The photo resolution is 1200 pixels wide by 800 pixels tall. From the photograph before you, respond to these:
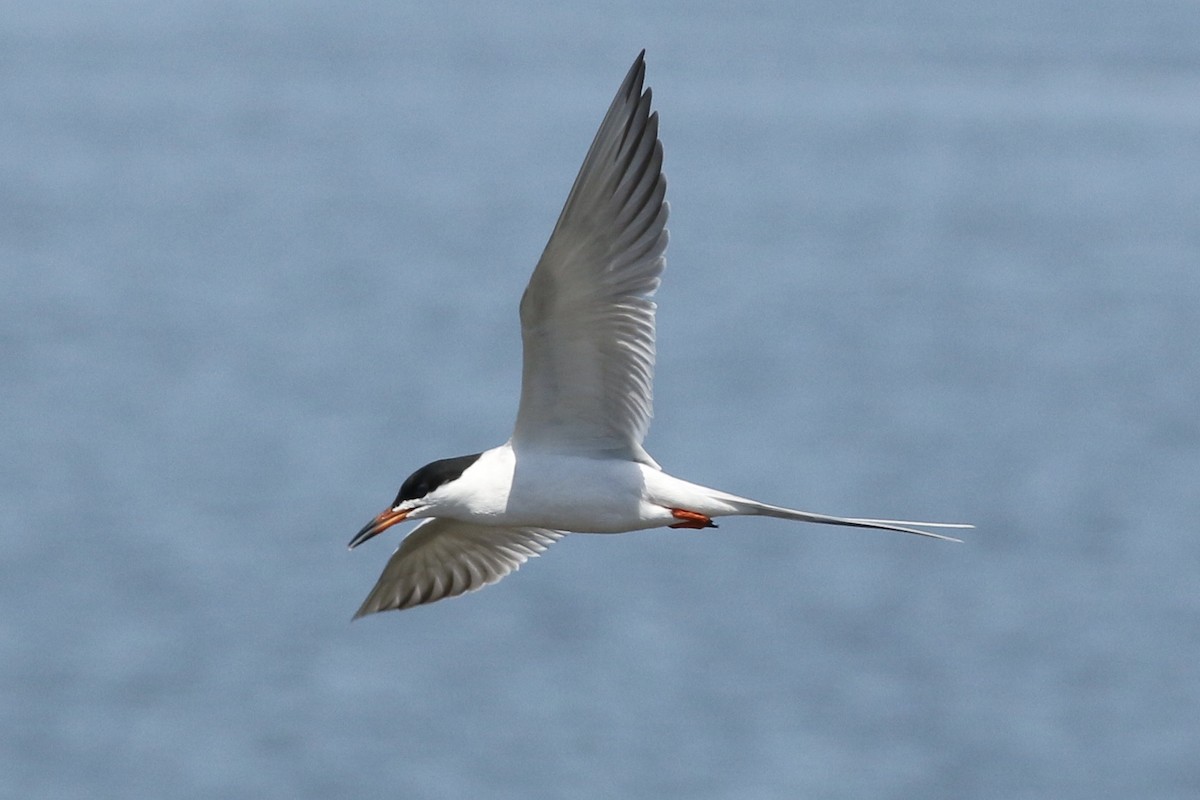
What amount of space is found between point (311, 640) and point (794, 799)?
236 inches

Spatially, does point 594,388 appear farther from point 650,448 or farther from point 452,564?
point 650,448

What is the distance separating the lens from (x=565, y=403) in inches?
301

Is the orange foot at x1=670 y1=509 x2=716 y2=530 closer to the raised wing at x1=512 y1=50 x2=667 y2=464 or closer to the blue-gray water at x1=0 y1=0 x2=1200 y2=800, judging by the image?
the raised wing at x1=512 y1=50 x2=667 y2=464

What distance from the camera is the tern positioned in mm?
7293

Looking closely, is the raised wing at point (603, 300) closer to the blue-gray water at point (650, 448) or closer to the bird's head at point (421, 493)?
the bird's head at point (421, 493)

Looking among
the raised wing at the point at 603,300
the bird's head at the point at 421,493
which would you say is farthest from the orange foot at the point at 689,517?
the bird's head at the point at 421,493

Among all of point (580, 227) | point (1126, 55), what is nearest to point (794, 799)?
point (580, 227)

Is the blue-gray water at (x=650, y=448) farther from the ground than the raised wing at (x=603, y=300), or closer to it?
farther from the ground

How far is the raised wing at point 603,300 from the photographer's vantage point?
7.27m

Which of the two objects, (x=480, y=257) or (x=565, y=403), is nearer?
(x=565, y=403)

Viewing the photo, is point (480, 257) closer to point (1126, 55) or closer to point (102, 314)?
point (102, 314)

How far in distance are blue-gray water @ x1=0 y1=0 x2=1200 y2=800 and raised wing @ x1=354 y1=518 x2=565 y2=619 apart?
41.5ft

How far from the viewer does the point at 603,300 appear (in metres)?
7.49

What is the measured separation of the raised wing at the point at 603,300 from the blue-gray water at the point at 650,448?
13.9 m
